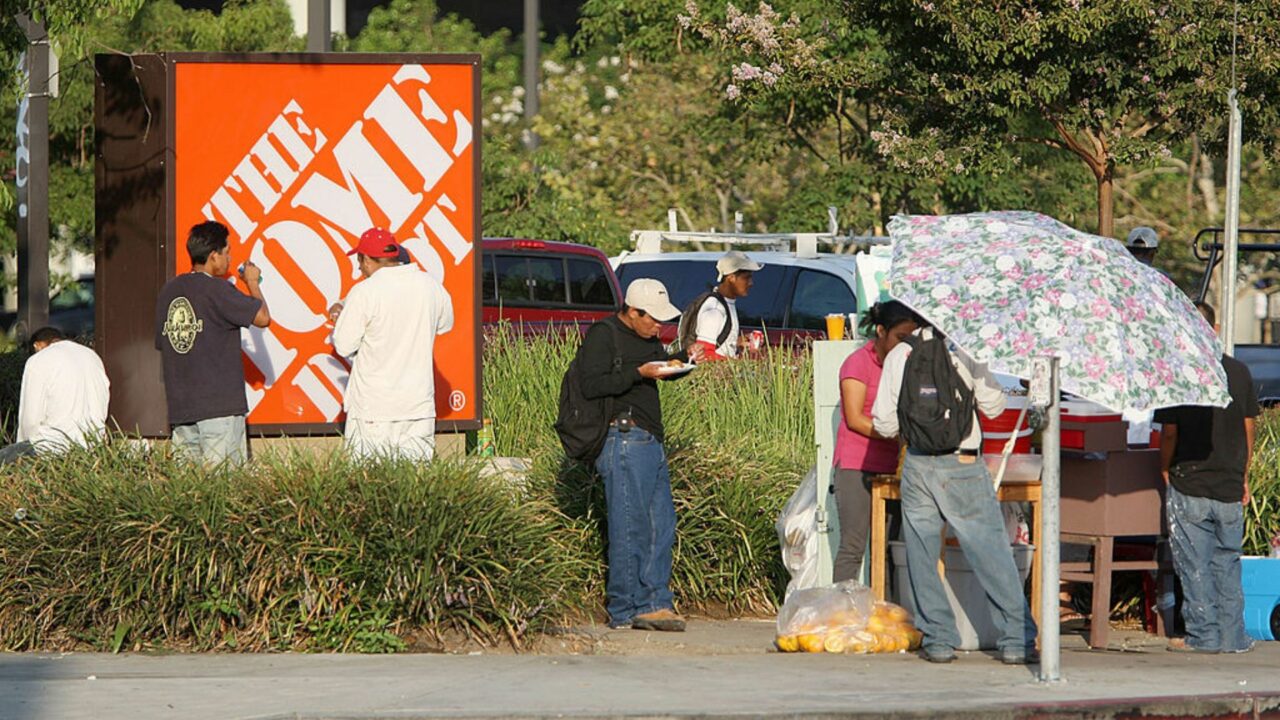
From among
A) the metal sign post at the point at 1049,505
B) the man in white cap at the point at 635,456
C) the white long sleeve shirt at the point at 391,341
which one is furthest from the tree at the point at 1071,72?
the metal sign post at the point at 1049,505

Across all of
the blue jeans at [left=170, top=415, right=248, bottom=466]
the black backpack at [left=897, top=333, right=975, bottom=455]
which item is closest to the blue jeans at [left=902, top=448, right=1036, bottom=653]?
the black backpack at [left=897, top=333, right=975, bottom=455]

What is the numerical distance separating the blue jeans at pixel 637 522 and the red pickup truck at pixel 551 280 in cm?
803

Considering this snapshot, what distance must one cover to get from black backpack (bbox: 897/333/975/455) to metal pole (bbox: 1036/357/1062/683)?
59 centimetres

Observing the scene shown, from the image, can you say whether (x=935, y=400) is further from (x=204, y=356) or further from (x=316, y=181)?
(x=316, y=181)

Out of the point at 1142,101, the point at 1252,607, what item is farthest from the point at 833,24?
the point at 1252,607

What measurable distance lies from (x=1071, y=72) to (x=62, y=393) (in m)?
9.14

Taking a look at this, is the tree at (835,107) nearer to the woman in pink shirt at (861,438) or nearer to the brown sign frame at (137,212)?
the brown sign frame at (137,212)

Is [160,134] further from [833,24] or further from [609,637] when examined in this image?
[833,24]

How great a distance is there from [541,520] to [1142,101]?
28.9 ft

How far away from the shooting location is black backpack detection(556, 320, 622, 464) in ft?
32.0

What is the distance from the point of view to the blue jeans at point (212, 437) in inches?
407

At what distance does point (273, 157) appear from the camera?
11.4 m

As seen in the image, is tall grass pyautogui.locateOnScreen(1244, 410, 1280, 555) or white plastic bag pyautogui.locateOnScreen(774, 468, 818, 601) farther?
tall grass pyautogui.locateOnScreen(1244, 410, 1280, 555)

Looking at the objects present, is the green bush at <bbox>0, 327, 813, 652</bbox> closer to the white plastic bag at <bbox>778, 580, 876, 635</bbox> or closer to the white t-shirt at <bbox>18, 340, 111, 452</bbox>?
the white plastic bag at <bbox>778, 580, 876, 635</bbox>
